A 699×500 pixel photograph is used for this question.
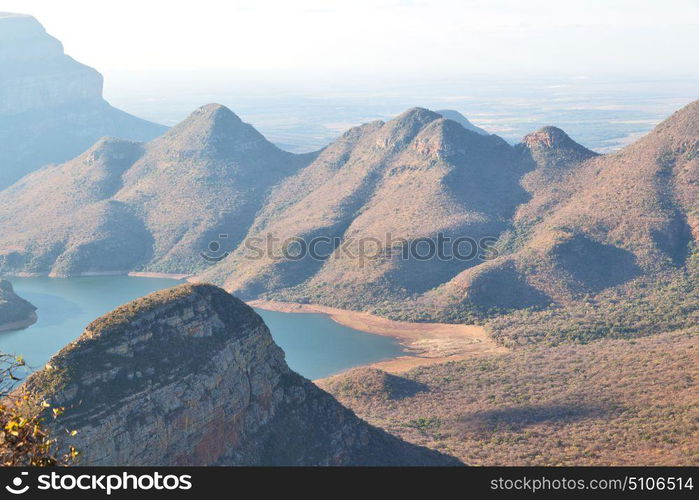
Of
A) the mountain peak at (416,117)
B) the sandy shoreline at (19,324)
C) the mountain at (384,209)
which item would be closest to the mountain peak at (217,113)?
the mountain at (384,209)

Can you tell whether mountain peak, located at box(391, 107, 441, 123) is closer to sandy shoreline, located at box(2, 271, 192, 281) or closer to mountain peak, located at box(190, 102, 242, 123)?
mountain peak, located at box(190, 102, 242, 123)

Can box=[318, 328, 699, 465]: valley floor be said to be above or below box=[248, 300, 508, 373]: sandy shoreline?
above

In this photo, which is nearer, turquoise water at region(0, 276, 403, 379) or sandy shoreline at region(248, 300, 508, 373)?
sandy shoreline at region(248, 300, 508, 373)

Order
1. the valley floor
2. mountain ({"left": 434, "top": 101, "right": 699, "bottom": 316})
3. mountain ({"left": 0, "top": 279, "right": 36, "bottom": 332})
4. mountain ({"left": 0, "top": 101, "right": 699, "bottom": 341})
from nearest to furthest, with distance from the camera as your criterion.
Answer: the valley floor → mountain ({"left": 0, "top": 101, "right": 699, "bottom": 341}) → mountain ({"left": 434, "top": 101, "right": 699, "bottom": 316}) → mountain ({"left": 0, "top": 279, "right": 36, "bottom": 332})

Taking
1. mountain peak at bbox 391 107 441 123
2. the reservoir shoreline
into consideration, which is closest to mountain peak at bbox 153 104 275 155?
mountain peak at bbox 391 107 441 123

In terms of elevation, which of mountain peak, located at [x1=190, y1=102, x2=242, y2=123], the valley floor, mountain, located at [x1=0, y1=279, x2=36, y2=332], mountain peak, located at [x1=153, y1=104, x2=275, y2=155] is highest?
mountain peak, located at [x1=190, y1=102, x2=242, y2=123]

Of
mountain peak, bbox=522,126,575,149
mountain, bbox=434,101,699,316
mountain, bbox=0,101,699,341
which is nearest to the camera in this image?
mountain, bbox=0,101,699,341

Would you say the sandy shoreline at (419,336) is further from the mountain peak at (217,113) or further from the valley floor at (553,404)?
the mountain peak at (217,113)
